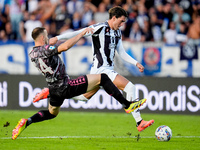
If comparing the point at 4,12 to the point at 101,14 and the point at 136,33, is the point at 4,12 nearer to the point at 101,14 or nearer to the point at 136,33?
the point at 101,14

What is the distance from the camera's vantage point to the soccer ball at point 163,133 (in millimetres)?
8211

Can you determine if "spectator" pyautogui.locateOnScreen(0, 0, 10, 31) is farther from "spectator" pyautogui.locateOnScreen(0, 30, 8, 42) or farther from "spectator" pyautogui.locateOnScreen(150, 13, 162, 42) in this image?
"spectator" pyautogui.locateOnScreen(150, 13, 162, 42)

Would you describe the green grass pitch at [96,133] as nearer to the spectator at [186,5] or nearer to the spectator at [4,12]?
the spectator at [4,12]

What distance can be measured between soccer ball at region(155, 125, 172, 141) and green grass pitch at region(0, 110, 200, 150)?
0.35 ft

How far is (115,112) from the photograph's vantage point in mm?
13906

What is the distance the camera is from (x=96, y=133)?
9.75 metres

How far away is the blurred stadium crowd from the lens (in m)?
15.3

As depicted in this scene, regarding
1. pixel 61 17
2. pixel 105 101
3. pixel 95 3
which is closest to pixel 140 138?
pixel 105 101

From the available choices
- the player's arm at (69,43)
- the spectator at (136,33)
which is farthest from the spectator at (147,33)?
the player's arm at (69,43)

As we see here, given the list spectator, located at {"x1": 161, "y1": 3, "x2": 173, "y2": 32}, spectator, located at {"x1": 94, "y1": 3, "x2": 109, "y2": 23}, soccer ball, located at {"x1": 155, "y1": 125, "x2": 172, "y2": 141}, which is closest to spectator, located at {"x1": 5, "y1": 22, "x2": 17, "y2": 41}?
spectator, located at {"x1": 94, "y1": 3, "x2": 109, "y2": 23}

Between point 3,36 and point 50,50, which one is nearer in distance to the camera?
point 50,50

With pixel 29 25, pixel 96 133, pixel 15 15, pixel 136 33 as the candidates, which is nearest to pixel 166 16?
pixel 136 33

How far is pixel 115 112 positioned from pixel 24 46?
11.4ft

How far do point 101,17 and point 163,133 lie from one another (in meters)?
8.05
